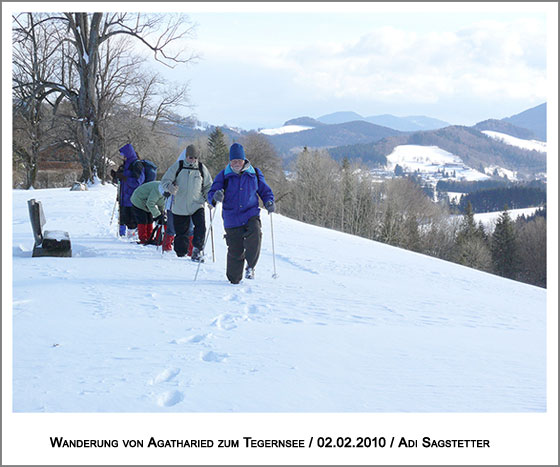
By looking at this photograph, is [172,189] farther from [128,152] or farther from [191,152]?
[128,152]

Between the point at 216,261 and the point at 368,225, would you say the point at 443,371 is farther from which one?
the point at 368,225

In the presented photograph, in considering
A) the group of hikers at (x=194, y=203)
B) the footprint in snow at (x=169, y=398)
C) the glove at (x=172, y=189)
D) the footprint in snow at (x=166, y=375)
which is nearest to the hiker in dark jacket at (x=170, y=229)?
the group of hikers at (x=194, y=203)

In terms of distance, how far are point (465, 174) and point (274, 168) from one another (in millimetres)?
147953

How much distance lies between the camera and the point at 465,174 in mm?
192000

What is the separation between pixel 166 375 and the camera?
3229 mm

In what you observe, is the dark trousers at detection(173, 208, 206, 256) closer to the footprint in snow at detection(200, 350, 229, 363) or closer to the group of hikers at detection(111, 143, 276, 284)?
the group of hikers at detection(111, 143, 276, 284)

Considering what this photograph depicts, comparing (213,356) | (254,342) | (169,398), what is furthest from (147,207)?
(169,398)

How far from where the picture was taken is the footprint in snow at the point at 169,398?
2879 mm

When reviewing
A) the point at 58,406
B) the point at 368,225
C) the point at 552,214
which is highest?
the point at 552,214

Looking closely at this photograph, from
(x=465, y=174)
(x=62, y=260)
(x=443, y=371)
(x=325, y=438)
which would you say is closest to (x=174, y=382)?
(x=325, y=438)

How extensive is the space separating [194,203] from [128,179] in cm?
245

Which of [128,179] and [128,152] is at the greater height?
[128,152]

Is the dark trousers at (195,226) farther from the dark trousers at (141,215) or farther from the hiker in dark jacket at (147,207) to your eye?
the dark trousers at (141,215)

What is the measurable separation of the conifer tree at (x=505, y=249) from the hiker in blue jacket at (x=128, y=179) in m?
62.1
